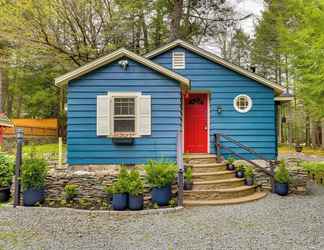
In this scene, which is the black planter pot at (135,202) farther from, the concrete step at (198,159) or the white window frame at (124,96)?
the concrete step at (198,159)

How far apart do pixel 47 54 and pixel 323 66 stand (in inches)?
428

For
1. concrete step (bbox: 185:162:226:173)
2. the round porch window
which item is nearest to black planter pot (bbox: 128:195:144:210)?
concrete step (bbox: 185:162:226:173)

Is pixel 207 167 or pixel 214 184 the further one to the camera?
pixel 207 167

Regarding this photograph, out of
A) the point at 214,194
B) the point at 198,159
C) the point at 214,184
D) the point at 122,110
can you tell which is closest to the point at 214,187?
the point at 214,184

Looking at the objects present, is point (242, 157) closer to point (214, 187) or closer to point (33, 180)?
point (214, 187)

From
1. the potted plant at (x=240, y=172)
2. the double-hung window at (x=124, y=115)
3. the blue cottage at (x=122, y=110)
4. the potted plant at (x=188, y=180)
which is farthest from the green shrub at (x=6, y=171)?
the potted plant at (x=240, y=172)

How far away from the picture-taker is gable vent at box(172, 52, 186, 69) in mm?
10188

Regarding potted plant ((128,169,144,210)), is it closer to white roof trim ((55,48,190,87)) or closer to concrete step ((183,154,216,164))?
concrete step ((183,154,216,164))

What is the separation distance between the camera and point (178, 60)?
33.5 ft

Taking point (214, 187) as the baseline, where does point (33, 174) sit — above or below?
above

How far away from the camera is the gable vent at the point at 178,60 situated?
10188 mm

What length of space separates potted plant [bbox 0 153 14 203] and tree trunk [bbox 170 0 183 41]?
32.5 feet

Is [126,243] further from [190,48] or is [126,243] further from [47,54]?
[47,54]

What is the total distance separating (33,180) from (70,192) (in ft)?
2.80
